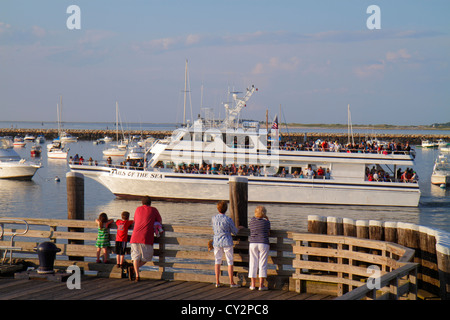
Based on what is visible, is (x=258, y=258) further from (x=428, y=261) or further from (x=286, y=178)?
(x=286, y=178)

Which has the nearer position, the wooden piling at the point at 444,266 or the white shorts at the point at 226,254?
the wooden piling at the point at 444,266

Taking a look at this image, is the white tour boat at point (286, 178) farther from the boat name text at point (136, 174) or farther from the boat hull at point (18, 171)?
the boat hull at point (18, 171)

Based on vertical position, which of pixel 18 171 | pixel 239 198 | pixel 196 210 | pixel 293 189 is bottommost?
pixel 196 210

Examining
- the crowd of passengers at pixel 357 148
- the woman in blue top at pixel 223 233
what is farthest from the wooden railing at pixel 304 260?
the crowd of passengers at pixel 357 148

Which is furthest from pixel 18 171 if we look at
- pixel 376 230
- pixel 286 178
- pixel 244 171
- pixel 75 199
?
pixel 376 230

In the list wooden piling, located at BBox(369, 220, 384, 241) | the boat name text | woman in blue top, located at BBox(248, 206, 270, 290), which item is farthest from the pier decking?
the boat name text

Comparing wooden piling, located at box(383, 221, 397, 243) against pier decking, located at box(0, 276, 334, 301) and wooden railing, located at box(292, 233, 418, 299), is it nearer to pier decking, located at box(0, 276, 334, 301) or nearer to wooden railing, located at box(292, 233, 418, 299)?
wooden railing, located at box(292, 233, 418, 299)

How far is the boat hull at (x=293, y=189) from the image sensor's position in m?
36.1

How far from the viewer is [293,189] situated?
119 ft

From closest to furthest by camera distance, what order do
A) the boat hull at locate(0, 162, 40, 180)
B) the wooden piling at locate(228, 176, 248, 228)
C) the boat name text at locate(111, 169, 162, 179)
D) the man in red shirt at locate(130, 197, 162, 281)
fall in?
the man in red shirt at locate(130, 197, 162, 281) → the wooden piling at locate(228, 176, 248, 228) → the boat name text at locate(111, 169, 162, 179) → the boat hull at locate(0, 162, 40, 180)

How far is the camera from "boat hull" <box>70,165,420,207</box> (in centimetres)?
3606

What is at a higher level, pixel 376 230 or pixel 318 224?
pixel 318 224
